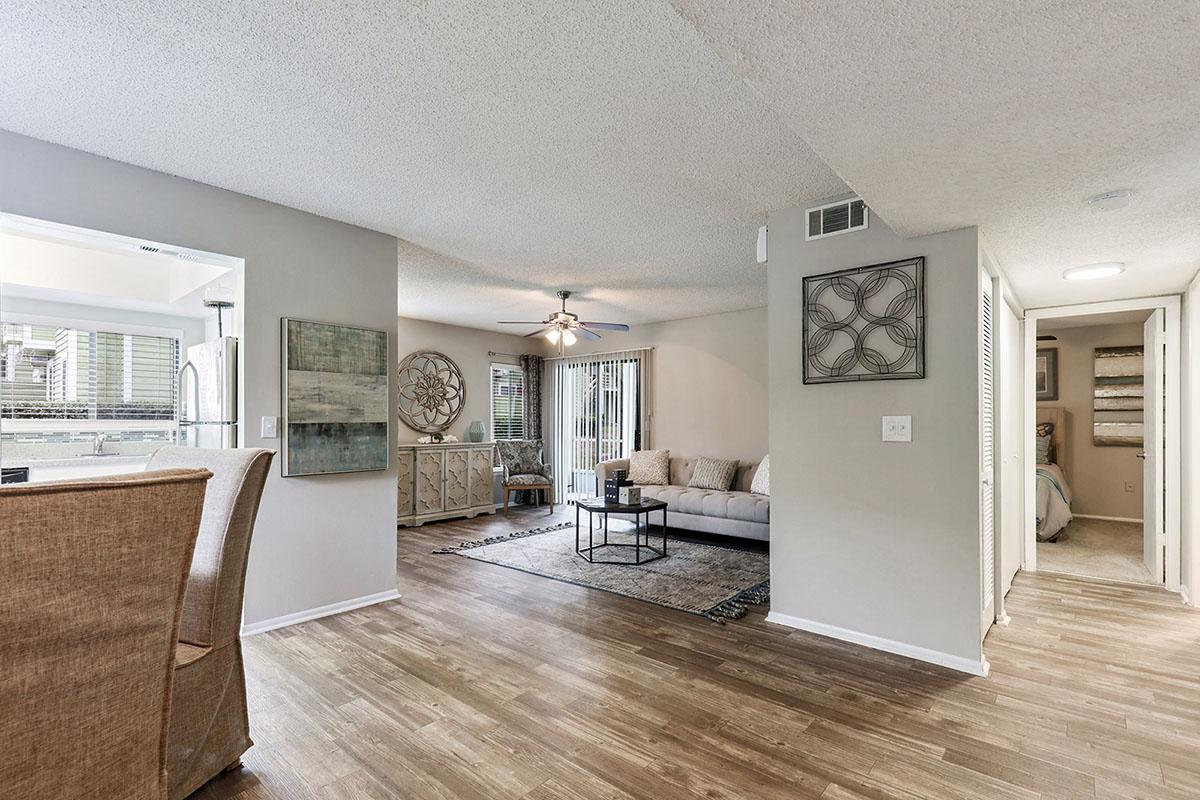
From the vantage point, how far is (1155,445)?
169 inches

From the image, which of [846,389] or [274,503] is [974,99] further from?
[274,503]

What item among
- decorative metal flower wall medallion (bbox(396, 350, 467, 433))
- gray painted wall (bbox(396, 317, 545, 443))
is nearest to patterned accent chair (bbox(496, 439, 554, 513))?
gray painted wall (bbox(396, 317, 545, 443))

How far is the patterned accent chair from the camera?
289 inches

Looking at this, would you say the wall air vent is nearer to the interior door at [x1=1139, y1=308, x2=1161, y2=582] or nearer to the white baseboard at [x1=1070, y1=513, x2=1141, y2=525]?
the interior door at [x1=1139, y1=308, x2=1161, y2=582]

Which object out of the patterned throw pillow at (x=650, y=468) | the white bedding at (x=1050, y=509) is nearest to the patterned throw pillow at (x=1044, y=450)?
the white bedding at (x=1050, y=509)

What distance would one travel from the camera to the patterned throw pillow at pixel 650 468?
22.3 ft

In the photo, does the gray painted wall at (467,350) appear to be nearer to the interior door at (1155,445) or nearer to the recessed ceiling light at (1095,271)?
the recessed ceiling light at (1095,271)

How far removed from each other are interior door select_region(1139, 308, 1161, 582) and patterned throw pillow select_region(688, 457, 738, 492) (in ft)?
11.1

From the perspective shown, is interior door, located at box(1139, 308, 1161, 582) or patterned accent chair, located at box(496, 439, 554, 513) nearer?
interior door, located at box(1139, 308, 1161, 582)

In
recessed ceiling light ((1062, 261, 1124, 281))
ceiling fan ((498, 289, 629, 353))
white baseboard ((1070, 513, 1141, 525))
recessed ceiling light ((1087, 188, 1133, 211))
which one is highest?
recessed ceiling light ((1087, 188, 1133, 211))

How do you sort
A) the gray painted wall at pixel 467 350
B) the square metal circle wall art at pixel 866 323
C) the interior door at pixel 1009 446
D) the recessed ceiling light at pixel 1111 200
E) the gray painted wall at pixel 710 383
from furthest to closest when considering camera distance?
the gray painted wall at pixel 467 350, the gray painted wall at pixel 710 383, the interior door at pixel 1009 446, the square metal circle wall art at pixel 866 323, the recessed ceiling light at pixel 1111 200

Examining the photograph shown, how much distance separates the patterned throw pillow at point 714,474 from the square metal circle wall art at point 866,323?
10.2 ft

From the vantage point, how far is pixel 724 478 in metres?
6.27

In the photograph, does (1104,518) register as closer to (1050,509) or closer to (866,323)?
(1050,509)
